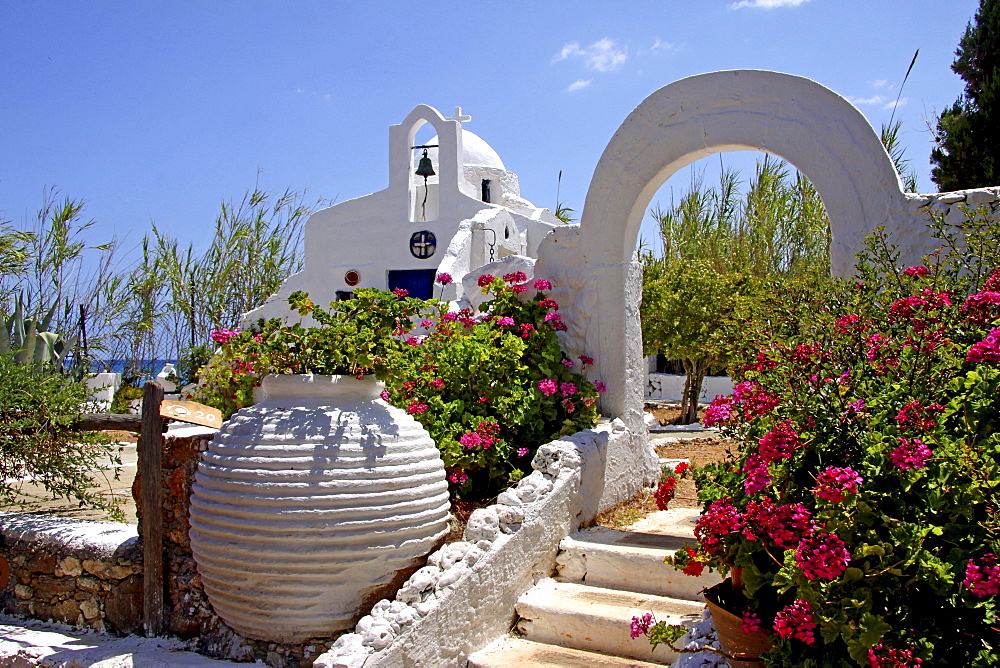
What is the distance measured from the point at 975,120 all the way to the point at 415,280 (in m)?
9.15

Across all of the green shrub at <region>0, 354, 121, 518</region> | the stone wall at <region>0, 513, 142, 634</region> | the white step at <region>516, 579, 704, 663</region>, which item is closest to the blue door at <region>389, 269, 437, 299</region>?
the green shrub at <region>0, 354, 121, 518</region>

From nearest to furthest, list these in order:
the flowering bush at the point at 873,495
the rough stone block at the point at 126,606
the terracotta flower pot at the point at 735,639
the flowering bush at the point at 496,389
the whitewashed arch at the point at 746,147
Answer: the flowering bush at the point at 873,495 → the terracotta flower pot at the point at 735,639 → the rough stone block at the point at 126,606 → the whitewashed arch at the point at 746,147 → the flowering bush at the point at 496,389

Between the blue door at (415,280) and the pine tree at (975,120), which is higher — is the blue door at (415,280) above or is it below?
below

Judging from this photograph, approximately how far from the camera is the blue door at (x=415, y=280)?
1455 centimetres

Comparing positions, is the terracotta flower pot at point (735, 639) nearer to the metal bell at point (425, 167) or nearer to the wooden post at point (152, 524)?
the wooden post at point (152, 524)

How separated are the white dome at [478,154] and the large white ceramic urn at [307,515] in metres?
13.6

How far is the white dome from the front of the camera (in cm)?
1723

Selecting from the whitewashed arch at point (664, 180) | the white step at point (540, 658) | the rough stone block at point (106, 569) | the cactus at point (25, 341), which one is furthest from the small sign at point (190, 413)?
the cactus at point (25, 341)

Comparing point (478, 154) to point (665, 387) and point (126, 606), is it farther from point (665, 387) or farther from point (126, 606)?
point (126, 606)

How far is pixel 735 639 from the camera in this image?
2732 mm

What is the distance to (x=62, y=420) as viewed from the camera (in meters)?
5.19

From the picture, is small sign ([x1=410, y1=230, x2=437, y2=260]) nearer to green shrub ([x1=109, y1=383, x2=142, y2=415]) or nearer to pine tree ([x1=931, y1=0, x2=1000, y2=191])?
green shrub ([x1=109, y1=383, x2=142, y2=415])

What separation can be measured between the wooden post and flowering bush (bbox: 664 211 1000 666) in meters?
2.79

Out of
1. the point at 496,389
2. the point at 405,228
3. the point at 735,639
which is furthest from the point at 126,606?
the point at 405,228
